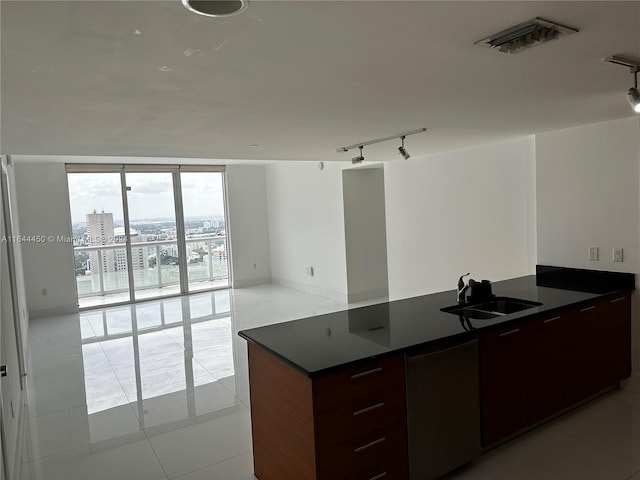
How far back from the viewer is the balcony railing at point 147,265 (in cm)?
781

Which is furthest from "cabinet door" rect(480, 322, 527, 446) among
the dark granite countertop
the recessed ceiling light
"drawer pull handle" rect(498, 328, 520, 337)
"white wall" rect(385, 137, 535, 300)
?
the recessed ceiling light

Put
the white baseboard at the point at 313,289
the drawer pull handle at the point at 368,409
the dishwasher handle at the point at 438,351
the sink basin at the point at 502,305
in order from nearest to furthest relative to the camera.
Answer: the drawer pull handle at the point at 368,409 < the dishwasher handle at the point at 438,351 < the sink basin at the point at 502,305 < the white baseboard at the point at 313,289

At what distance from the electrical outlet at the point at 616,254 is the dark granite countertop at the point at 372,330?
246 millimetres

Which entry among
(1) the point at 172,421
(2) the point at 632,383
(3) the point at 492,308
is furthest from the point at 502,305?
(1) the point at 172,421

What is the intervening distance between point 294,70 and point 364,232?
553 cm

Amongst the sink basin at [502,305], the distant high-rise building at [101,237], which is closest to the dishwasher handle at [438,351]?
the sink basin at [502,305]

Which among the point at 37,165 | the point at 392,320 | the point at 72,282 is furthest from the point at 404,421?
the point at 37,165

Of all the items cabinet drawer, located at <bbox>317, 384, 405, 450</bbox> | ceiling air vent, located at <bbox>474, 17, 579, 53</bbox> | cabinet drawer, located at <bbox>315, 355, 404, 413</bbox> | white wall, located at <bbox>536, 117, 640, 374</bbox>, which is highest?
ceiling air vent, located at <bbox>474, 17, 579, 53</bbox>

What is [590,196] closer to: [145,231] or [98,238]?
[145,231]

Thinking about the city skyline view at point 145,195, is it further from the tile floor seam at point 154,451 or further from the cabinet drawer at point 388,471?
the cabinet drawer at point 388,471

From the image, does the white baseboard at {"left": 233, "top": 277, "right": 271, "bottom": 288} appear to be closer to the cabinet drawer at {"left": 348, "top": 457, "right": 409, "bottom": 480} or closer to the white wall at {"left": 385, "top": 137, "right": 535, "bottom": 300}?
the white wall at {"left": 385, "top": 137, "right": 535, "bottom": 300}

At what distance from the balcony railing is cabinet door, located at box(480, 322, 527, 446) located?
7057 millimetres

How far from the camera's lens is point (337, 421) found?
2.11 metres

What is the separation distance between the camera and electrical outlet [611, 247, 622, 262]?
3582mm
